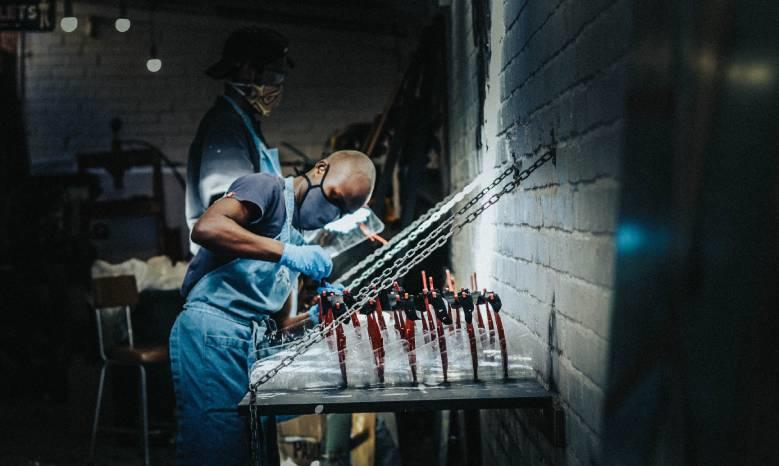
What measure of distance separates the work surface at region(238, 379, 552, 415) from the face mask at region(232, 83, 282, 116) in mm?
1868

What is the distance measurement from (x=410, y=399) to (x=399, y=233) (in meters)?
2.00

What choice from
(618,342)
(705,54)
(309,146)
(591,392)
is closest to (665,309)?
(618,342)

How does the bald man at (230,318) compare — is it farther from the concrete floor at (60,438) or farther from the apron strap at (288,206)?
the concrete floor at (60,438)

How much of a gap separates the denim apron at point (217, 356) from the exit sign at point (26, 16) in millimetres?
4075

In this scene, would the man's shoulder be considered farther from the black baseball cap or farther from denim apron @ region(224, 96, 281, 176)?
the black baseball cap

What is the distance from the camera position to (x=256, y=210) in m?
2.82

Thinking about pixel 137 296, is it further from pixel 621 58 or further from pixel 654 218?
pixel 654 218

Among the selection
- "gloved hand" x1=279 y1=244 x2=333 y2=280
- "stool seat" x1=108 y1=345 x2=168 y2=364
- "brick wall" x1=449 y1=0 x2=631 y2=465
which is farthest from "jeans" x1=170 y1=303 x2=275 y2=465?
"stool seat" x1=108 y1=345 x2=168 y2=364

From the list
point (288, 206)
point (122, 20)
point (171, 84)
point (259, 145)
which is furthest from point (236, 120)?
point (171, 84)

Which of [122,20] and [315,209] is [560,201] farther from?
[122,20]

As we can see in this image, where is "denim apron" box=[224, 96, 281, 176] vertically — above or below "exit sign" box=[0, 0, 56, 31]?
below

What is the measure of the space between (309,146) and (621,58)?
291 inches

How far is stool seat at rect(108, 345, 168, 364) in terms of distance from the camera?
4.82 m

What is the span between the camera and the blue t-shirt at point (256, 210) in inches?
110
